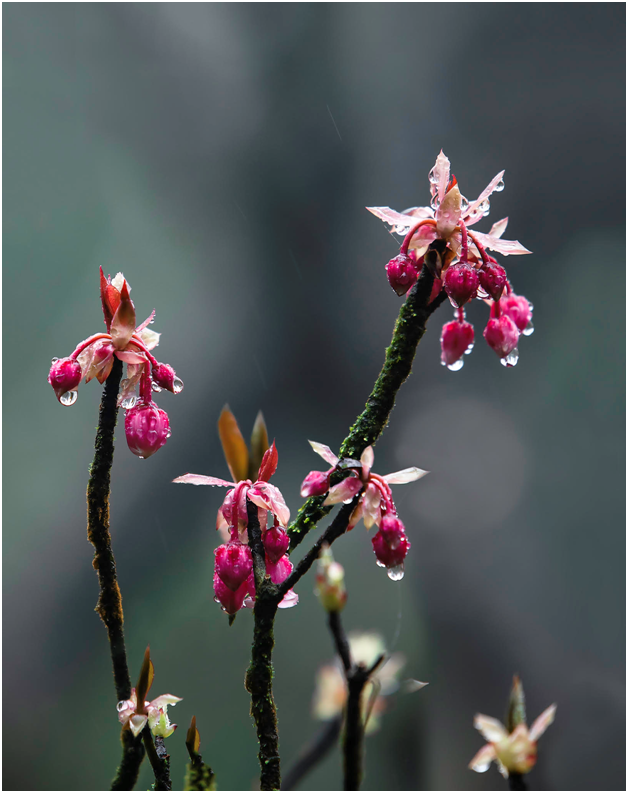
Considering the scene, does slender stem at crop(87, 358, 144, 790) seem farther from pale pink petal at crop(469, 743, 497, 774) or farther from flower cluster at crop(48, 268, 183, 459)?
pale pink petal at crop(469, 743, 497, 774)

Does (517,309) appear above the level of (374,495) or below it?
above

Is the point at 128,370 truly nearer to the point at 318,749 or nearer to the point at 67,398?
the point at 67,398

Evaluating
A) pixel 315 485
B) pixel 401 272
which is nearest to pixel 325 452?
pixel 315 485

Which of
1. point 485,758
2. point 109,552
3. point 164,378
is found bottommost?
point 485,758

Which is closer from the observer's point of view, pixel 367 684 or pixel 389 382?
pixel 367 684

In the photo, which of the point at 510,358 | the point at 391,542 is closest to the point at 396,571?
the point at 391,542

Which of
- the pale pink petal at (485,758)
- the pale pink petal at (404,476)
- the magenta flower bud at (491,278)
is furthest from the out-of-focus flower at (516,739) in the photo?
the magenta flower bud at (491,278)

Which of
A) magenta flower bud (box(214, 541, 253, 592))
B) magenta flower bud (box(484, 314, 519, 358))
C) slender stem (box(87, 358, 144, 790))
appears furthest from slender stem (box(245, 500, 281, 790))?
magenta flower bud (box(484, 314, 519, 358))
